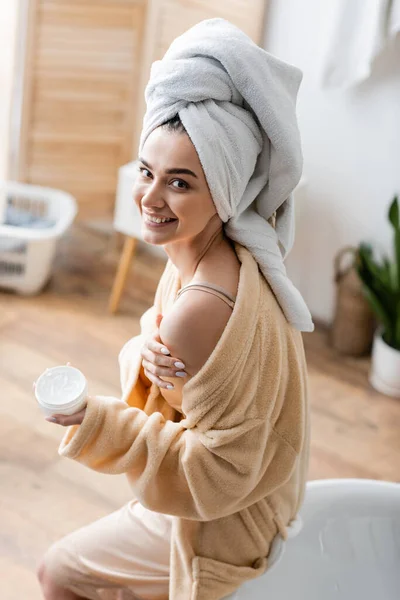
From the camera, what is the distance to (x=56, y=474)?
255cm

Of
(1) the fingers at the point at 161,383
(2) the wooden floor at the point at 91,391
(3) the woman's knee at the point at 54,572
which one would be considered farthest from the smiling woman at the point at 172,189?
(2) the wooden floor at the point at 91,391

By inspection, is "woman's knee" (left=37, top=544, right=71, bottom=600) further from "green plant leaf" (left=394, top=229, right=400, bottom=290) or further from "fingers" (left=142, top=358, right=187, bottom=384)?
"green plant leaf" (left=394, top=229, right=400, bottom=290)

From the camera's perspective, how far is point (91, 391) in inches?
115

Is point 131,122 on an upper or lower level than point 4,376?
upper

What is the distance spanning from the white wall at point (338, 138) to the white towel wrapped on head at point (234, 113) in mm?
1751

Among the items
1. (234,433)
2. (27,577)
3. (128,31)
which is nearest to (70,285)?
(128,31)

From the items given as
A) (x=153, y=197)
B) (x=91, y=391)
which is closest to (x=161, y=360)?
(x=153, y=197)

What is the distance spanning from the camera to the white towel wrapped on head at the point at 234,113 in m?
1.29

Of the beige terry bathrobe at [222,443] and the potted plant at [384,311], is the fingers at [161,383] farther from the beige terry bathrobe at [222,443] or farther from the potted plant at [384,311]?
the potted plant at [384,311]

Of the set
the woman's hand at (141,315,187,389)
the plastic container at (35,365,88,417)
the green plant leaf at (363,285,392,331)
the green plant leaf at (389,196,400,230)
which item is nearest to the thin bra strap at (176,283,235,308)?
the woman's hand at (141,315,187,389)

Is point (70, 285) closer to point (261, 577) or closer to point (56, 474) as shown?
point (56, 474)

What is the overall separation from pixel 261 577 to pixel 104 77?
2414 millimetres

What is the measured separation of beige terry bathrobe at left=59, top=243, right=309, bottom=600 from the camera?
1.37m

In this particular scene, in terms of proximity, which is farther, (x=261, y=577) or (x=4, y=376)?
(x=4, y=376)
